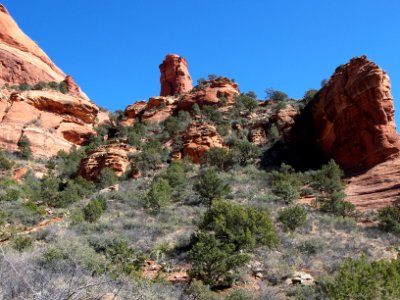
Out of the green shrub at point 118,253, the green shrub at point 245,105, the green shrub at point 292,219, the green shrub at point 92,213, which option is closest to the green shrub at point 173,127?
the green shrub at point 245,105

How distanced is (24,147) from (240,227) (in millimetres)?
32560

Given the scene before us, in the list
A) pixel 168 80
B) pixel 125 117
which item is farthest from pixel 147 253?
pixel 168 80

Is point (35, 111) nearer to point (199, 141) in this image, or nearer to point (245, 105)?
point (199, 141)

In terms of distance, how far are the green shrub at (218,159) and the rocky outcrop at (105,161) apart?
7299 mm

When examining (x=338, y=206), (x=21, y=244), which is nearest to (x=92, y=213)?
(x=21, y=244)

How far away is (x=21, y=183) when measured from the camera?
114 feet

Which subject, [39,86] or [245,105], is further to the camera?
[39,86]

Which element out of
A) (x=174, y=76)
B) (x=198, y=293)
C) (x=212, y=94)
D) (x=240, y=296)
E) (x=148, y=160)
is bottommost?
(x=240, y=296)

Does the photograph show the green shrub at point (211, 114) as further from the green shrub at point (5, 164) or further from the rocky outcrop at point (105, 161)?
the green shrub at point (5, 164)

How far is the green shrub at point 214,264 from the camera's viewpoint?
13750 mm

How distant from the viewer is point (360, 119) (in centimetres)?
3347

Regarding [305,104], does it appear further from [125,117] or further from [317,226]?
[317,226]

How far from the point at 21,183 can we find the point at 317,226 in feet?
82.2

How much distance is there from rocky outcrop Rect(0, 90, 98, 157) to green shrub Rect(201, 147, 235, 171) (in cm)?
1793
